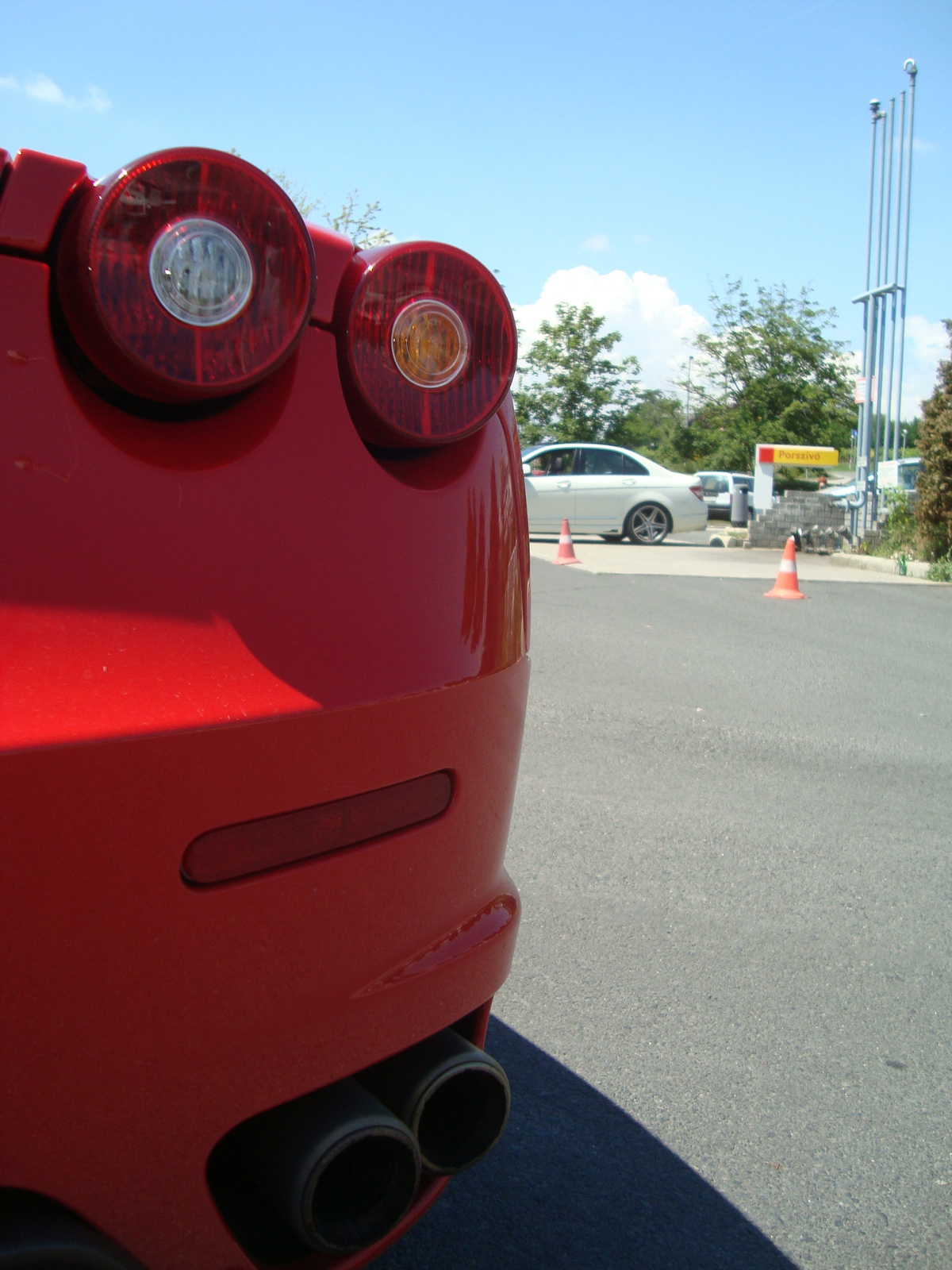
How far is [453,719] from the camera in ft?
4.32

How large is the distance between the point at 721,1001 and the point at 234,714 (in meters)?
2.15

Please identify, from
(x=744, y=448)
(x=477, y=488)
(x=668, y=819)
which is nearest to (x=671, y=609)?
(x=668, y=819)

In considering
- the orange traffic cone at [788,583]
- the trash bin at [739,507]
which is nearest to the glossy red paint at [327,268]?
the orange traffic cone at [788,583]

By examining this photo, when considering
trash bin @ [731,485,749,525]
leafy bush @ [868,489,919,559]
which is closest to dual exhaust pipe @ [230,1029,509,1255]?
leafy bush @ [868,489,919,559]

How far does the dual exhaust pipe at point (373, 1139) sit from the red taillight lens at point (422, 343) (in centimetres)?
79

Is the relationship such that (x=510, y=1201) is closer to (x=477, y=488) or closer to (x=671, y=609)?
(x=477, y=488)

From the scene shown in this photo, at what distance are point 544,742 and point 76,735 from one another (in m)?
4.38

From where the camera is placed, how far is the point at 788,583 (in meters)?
10.9

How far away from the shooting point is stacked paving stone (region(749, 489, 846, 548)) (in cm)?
1733

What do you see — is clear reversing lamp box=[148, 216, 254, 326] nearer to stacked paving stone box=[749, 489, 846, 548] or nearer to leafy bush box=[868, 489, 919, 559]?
leafy bush box=[868, 489, 919, 559]

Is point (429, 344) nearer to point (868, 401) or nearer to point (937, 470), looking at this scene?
point (937, 470)

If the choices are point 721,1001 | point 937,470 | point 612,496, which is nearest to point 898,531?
point 937,470

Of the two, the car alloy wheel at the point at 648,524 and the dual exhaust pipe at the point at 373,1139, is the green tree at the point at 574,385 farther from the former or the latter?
the dual exhaust pipe at the point at 373,1139

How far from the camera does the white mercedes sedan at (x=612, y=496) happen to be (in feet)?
57.2
